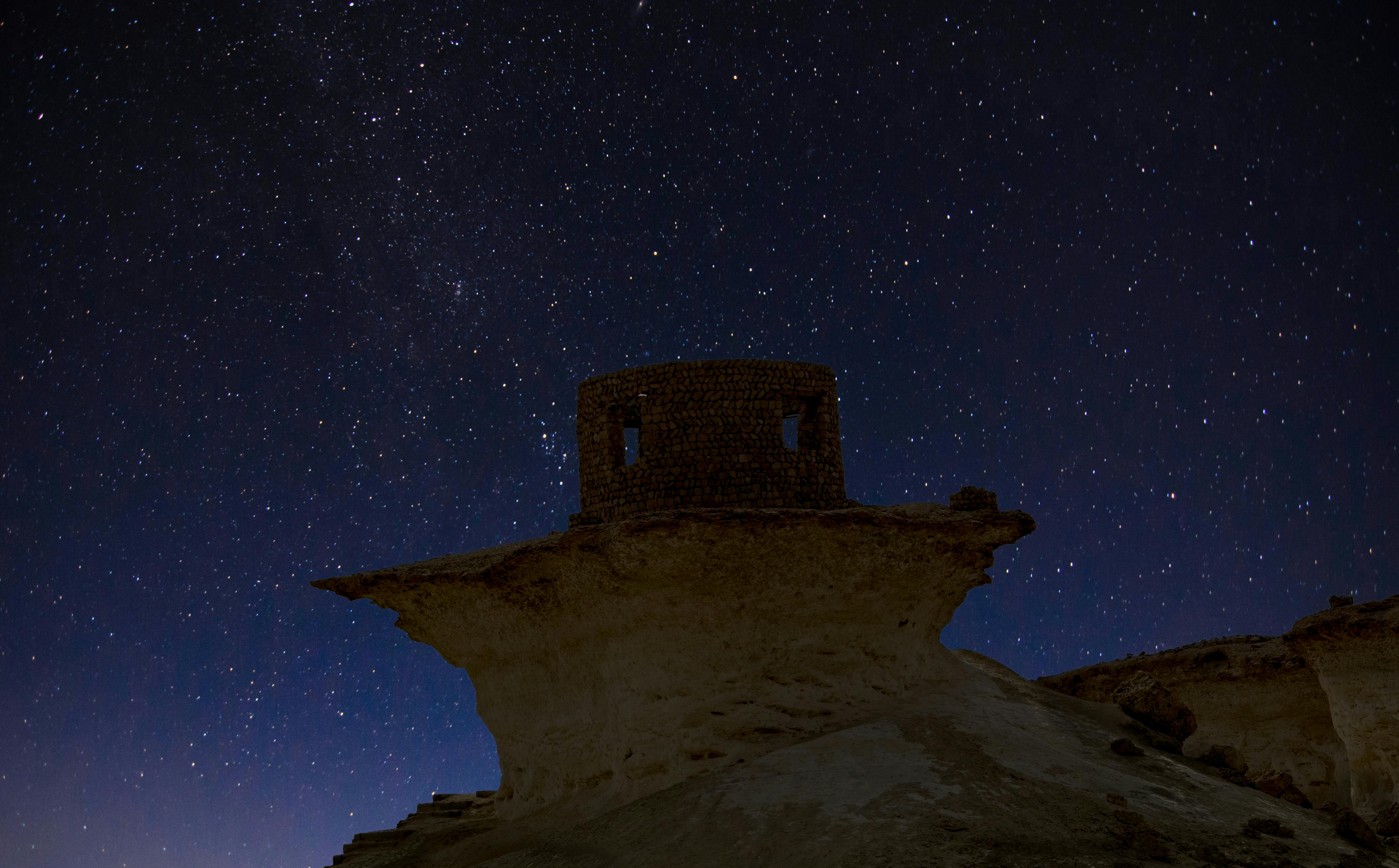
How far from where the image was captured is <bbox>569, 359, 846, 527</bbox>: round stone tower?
12.2 metres

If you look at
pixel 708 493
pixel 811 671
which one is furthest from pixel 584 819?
pixel 708 493

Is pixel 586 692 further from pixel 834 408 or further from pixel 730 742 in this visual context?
pixel 834 408

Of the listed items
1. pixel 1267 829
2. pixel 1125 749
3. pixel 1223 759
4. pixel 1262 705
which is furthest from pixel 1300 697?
pixel 1267 829

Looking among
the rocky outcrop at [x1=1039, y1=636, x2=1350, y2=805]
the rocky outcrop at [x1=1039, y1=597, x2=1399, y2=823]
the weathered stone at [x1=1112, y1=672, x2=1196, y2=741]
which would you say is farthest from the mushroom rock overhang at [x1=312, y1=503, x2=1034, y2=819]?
the rocky outcrop at [x1=1039, y1=636, x2=1350, y2=805]

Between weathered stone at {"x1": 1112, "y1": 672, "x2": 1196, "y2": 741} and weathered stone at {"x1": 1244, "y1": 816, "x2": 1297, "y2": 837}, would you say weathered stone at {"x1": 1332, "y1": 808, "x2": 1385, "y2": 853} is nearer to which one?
weathered stone at {"x1": 1244, "y1": 816, "x2": 1297, "y2": 837}

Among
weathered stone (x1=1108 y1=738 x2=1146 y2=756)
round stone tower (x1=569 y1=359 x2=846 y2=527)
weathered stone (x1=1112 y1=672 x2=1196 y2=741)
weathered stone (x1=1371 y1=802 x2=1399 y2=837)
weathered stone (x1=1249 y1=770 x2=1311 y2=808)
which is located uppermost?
round stone tower (x1=569 y1=359 x2=846 y2=527)

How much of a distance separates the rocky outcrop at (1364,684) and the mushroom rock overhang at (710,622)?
522cm

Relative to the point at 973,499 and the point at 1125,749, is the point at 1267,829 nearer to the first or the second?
the point at 1125,749

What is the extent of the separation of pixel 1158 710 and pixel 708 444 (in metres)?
5.87

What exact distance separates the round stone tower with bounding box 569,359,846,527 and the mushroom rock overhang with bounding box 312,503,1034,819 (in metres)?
1.19

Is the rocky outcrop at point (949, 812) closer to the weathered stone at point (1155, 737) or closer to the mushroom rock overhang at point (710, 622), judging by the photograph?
the weathered stone at point (1155, 737)

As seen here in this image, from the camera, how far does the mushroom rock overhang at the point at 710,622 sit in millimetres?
10227

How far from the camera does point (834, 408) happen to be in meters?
13.1

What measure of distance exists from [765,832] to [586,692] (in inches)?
148
